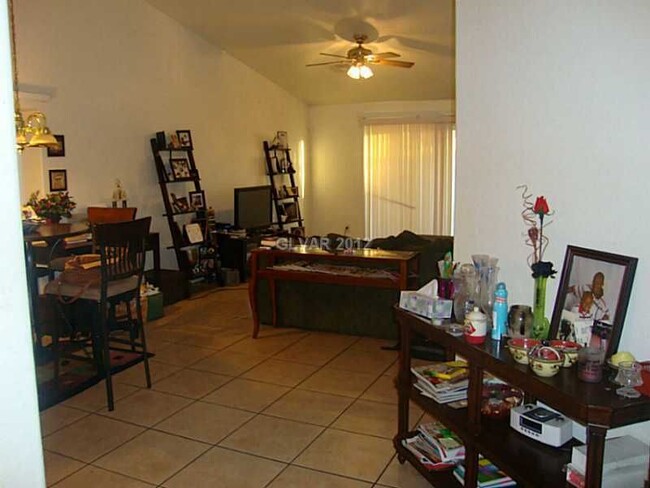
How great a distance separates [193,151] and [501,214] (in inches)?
197

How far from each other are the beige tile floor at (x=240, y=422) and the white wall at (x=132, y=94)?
220 cm

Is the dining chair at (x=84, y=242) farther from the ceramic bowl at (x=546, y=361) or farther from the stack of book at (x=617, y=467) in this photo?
the stack of book at (x=617, y=467)

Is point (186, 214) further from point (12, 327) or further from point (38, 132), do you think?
point (12, 327)

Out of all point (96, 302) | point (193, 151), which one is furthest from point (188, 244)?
point (96, 302)

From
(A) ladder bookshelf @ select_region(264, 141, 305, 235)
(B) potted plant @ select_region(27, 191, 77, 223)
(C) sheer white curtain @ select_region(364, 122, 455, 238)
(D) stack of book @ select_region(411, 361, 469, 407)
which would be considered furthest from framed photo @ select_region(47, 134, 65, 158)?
(C) sheer white curtain @ select_region(364, 122, 455, 238)

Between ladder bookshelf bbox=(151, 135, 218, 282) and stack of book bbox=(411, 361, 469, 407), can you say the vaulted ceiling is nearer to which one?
ladder bookshelf bbox=(151, 135, 218, 282)

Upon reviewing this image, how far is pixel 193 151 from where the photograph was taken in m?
6.72

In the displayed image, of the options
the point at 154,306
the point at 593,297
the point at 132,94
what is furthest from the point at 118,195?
the point at 593,297

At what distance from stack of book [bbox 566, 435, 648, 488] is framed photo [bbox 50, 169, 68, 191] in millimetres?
4795

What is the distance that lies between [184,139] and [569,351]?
544 cm

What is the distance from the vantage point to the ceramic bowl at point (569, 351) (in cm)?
178

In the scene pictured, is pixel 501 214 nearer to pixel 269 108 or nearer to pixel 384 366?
pixel 384 366

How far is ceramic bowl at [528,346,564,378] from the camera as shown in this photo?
Result: 1.73 m

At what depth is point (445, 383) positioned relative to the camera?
2400 mm
